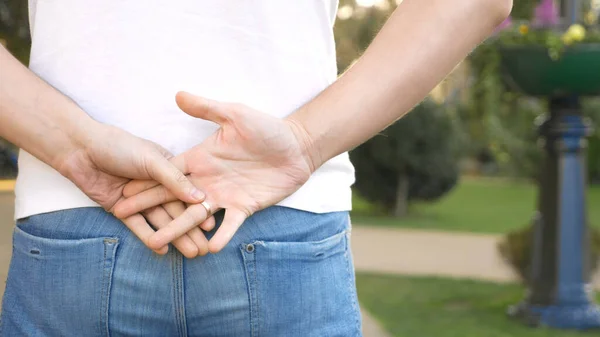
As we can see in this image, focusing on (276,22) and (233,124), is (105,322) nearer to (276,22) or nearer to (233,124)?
(233,124)

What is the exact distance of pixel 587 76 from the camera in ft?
14.0

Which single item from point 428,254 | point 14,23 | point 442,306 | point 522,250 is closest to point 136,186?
point 14,23

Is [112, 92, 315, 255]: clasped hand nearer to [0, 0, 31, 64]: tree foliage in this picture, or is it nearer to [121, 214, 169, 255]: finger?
[121, 214, 169, 255]: finger

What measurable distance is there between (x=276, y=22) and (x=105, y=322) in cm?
43

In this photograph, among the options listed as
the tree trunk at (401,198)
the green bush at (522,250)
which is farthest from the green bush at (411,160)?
the green bush at (522,250)

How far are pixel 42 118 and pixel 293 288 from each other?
37cm

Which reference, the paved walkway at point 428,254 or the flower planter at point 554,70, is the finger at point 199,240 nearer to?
the flower planter at point 554,70

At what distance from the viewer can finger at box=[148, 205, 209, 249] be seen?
94 centimetres

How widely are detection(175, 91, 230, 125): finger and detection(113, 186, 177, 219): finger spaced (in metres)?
0.11

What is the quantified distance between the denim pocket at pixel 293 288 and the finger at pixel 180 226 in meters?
0.07

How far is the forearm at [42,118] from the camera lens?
38.4 inches

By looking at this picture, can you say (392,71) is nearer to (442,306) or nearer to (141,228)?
(141,228)

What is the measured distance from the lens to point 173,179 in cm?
95

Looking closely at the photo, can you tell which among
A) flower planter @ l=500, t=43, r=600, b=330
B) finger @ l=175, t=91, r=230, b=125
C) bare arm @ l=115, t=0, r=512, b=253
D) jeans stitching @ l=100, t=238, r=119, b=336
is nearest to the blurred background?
flower planter @ l=500, t=43, r=600, b=330
